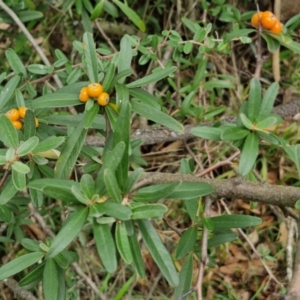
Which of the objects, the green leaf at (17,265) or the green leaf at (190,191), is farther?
the green leaf at (17,265)

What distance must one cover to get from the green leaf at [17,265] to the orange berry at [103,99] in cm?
51

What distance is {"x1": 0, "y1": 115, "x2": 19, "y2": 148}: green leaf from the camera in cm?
126

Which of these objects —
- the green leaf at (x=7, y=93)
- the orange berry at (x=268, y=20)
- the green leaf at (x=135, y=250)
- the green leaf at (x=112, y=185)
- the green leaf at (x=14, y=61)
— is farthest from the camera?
the green leaf at (x=14, y=61)

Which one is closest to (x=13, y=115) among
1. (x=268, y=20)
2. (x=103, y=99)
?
(x=103, y=99)

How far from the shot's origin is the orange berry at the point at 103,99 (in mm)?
1274

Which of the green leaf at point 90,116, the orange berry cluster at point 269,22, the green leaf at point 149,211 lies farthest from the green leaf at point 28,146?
the orange berry cluster at point 269,22

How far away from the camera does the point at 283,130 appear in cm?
265

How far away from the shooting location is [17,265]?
1387mm

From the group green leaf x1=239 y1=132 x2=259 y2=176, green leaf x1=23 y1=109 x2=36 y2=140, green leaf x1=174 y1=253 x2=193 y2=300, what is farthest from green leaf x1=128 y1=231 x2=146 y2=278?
green leaf x1=23 y1=109 x2=36 y2=140

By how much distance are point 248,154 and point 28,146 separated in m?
0.59

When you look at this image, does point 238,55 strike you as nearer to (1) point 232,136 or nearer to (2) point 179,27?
(2) point 179,27

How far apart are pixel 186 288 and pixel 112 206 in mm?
465

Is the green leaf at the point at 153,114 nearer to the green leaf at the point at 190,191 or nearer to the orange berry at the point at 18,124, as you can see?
the green leaf at the point at 190,191

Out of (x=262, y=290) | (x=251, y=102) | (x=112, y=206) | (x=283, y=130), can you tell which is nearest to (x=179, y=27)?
(x=283, y=130)
